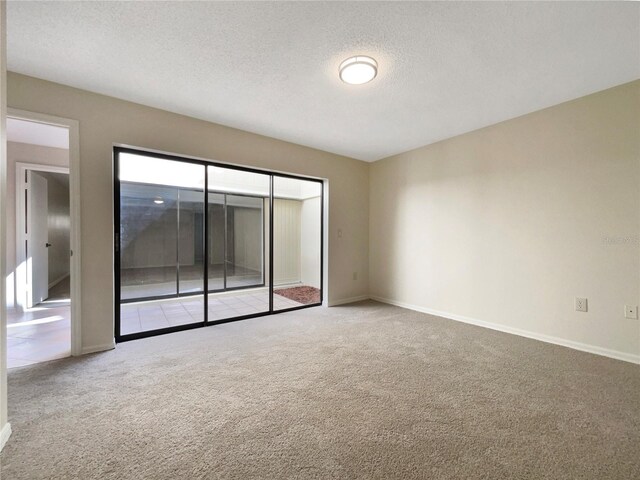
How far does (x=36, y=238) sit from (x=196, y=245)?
117 inches

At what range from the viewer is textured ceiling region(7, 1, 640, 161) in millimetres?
1662

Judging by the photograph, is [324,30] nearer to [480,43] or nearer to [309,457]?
[480,43]

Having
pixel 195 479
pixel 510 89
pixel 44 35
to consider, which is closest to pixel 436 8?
pixel 510 89

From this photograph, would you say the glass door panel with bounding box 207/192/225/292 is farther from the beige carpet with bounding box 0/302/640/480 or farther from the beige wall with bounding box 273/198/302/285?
the beige carpet with bounding box 0/302/640/480

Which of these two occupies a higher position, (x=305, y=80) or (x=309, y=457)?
(x=305, y=80)

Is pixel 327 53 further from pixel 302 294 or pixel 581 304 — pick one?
pixel 302 294

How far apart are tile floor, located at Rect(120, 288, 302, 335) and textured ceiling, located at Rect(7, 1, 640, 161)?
2606mm

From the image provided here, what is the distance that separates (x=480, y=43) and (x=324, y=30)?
3.75ft

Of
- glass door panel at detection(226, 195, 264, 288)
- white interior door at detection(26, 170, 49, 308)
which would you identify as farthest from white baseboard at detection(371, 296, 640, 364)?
white interior door at detection(26, 170, 49, 308)

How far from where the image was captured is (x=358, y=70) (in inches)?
84.7

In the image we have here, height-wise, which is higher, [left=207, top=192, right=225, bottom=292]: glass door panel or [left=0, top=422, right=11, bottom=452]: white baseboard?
[left=207, top=192, right=225, bottom=292]: glass door panel

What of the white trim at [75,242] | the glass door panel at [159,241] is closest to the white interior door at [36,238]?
the glass door panel at [159,241]

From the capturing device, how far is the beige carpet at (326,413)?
1.32 metres

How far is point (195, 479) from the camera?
1.23 meters
